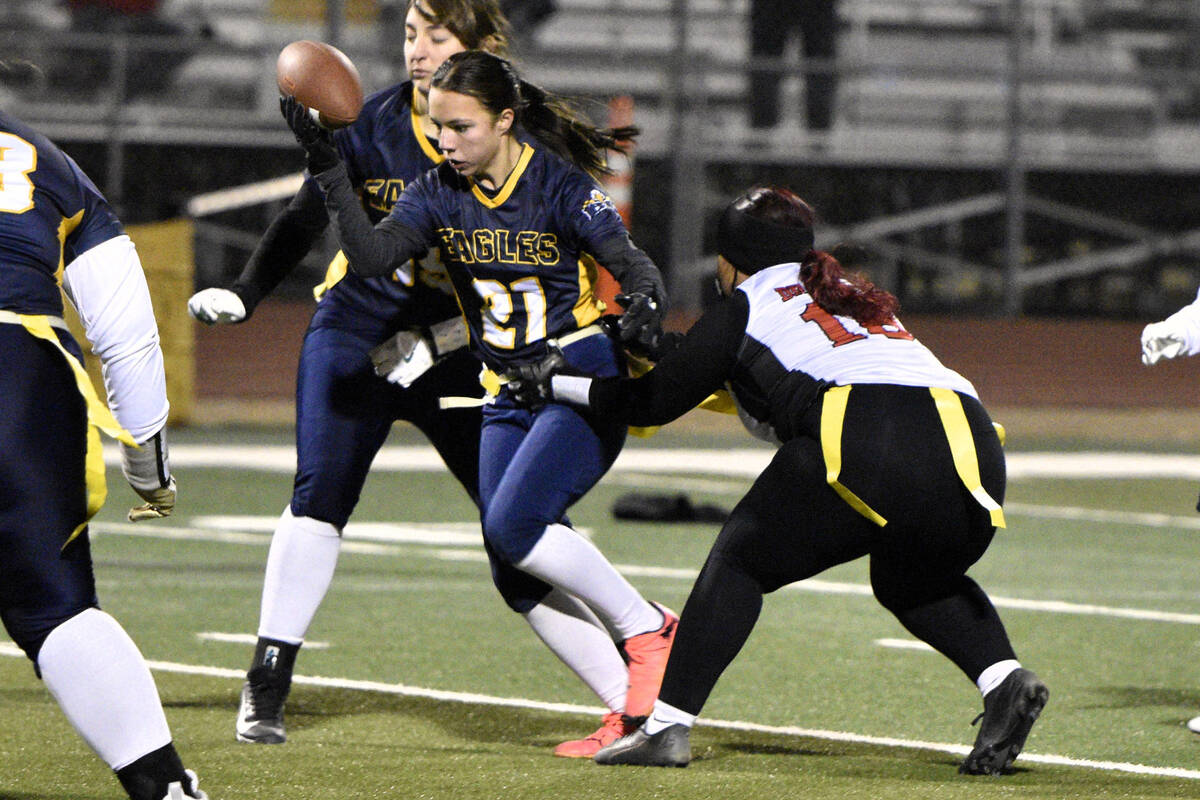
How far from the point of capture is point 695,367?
4508 mm

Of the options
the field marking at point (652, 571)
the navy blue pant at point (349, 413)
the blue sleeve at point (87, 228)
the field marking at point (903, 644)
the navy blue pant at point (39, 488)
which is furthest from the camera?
the field marking at point (652, 571)

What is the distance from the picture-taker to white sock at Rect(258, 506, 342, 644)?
5.09m

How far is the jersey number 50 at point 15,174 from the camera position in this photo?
3.51 meters

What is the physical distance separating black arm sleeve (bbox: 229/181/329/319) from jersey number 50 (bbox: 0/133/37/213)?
1.62 meters

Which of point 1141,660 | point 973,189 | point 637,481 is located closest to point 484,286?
point 1141,660

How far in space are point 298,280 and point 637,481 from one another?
24.4ft

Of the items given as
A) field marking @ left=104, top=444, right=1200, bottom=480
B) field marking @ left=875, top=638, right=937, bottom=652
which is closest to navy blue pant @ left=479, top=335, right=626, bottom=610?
field marking @ left=875, top=638, right=937, bottom=652

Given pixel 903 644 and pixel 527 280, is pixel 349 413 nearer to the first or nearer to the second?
pixel 527 280

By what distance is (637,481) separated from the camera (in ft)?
38.4

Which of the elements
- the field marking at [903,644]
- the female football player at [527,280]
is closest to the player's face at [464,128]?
the female football player at [527,280]

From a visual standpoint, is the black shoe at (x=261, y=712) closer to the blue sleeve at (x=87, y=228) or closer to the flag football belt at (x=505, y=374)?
the flag football belt at (x=505, y=374)

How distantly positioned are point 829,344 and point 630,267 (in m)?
0.49

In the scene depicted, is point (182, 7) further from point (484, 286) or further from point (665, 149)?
point (484, 286)

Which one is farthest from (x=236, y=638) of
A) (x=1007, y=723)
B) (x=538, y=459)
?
(x=1007, y=723)
